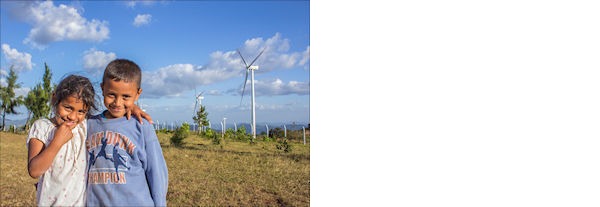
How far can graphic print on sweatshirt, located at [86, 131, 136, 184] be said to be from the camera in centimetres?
112

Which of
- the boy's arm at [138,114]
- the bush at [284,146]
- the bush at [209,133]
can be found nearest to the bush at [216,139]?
the bush at [209,133]

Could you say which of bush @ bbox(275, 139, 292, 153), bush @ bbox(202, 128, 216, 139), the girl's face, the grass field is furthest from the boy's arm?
bush @ bbox(202, 128, 216, 139)

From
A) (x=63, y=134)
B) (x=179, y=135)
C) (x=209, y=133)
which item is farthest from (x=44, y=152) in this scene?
(x=209, y=133)

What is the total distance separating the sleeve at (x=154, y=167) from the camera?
3.72ft

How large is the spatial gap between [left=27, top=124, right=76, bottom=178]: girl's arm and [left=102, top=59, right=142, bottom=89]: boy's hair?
5.4 inches

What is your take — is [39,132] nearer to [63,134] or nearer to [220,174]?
[63,134]

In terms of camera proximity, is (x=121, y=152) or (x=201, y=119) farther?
(x=201, y=119)

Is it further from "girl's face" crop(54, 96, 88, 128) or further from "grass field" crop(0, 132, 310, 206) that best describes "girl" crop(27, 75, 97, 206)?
"grass field" crop(0, 132, 310, 206)

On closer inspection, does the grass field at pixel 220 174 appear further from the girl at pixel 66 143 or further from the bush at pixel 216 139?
the girl at pixel 66 143

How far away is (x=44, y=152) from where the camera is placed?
1.09 meters

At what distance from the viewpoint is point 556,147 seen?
2920 millimetres

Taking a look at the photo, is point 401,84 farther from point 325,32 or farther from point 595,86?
point 595,86

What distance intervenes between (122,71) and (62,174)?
10.0 inches

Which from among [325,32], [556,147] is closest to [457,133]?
[556,147]
